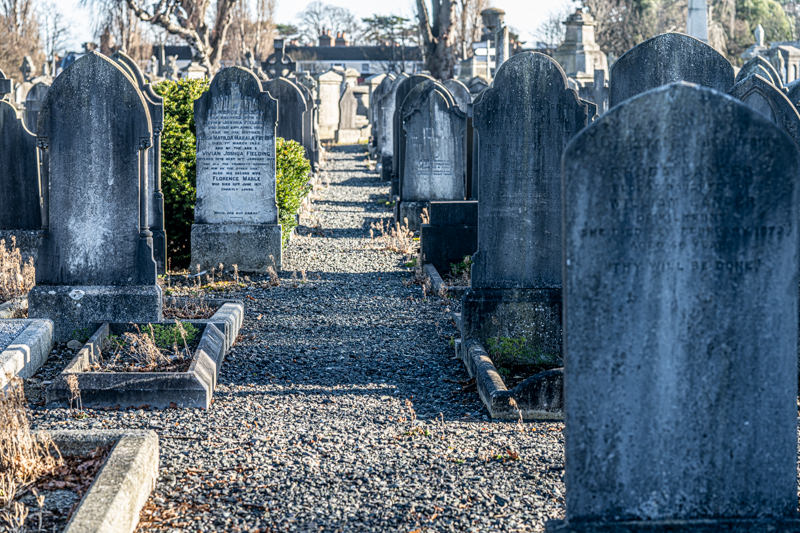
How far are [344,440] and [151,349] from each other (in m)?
1.72

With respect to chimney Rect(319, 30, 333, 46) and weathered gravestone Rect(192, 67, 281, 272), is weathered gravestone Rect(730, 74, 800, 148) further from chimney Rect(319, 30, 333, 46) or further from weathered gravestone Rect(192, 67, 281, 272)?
chimney Rect(319, 30, 333, 46)

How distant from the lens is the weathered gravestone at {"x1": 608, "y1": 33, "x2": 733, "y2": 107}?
7762mm

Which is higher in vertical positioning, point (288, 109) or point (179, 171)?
point (288, 109)

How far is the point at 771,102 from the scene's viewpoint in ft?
24.2

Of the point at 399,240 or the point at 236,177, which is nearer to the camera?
the point at 236,177

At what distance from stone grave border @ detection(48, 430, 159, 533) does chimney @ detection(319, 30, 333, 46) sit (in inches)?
3750

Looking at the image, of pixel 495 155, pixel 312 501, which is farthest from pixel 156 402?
pixel 495 155

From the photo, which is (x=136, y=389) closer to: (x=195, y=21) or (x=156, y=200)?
(x=156, y=200)

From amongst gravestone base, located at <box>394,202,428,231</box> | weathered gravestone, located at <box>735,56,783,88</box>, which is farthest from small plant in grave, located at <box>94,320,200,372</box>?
gravestone base, located at <box>394,202,428,231</box>

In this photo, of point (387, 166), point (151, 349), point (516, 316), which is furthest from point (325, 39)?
point (151, 349)

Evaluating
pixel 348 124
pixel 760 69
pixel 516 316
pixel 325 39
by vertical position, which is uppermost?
pixel 325 39

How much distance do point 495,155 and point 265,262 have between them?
4531mm

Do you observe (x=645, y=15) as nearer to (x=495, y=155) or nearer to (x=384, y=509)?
(x=495, y=155)

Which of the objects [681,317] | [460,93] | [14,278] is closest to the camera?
[681,317]
